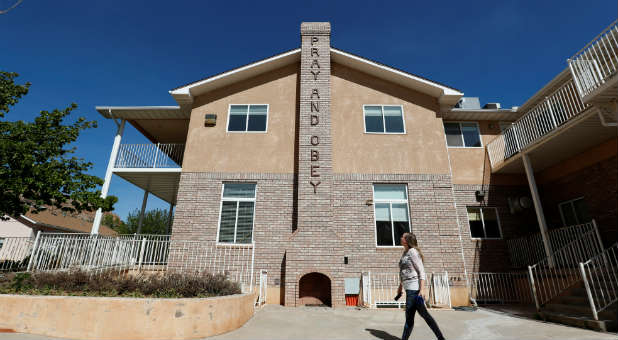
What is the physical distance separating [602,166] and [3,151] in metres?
17.9

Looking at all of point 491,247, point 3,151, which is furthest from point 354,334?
point 3,151

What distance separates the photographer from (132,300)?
4.91 meters

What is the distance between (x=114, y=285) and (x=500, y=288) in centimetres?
1106

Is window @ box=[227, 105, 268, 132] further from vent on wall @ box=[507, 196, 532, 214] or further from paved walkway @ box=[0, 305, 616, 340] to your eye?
vent on wall @ box=[507, 196, 532, 214]

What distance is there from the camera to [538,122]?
1005 cm

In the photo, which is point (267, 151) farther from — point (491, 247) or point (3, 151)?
point (491, 247)

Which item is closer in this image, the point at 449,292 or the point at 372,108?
the point at 449,292

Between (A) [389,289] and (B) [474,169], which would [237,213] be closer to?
(A) [389,289]

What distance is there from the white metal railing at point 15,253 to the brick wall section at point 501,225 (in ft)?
44.3

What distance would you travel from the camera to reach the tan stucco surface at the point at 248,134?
10750 mm

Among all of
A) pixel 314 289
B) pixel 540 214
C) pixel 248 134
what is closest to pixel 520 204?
pixel 540 214

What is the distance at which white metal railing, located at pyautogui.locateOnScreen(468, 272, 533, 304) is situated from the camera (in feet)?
32.3

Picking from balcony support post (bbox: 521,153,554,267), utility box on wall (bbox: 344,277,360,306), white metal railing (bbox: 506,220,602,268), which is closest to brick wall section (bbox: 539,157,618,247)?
white metal railing (bbox: 506,220,602,268)

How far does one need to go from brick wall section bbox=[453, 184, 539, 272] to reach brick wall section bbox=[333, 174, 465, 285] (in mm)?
1041
